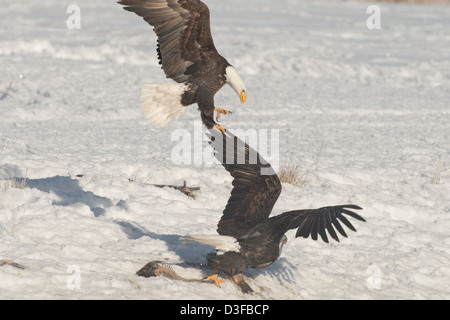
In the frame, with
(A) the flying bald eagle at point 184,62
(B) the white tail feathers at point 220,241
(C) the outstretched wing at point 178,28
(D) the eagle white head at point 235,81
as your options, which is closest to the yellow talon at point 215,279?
(B) the white tail feathers at point 220,241

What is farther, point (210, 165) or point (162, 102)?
point (210, 165)

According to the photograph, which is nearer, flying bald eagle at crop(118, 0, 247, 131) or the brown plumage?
the brown plumage

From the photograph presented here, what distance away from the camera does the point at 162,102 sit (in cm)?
593

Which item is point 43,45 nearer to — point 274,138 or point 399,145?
point 274,138

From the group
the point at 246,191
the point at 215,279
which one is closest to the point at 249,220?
the point at 246,191

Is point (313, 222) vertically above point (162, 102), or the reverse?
point (162, 102)

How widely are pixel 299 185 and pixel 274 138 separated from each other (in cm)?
210

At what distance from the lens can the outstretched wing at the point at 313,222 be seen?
4.25 metres

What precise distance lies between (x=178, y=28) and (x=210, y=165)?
2548 mm

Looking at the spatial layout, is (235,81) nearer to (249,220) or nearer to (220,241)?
(249,220)

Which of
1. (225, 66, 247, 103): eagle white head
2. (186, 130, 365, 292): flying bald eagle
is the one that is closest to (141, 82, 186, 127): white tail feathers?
(225, 66, 247, 103): eagle white head

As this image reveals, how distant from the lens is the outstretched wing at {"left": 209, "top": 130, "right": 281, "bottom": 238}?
5.07 metres

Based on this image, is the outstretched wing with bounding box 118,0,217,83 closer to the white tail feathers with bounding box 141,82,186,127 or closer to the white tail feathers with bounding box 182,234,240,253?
the white tail feathers with bounding box 141,82,186,127

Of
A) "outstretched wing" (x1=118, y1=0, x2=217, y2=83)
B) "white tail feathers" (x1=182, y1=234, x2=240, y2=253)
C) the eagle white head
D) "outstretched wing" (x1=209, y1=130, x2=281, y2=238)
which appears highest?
"outstretched wing" (x1=118, y1=0, x2=217, y2=83)
